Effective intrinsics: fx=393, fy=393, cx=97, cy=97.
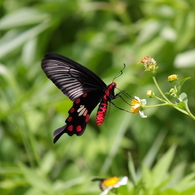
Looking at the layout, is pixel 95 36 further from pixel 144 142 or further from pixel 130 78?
pixel 144 142

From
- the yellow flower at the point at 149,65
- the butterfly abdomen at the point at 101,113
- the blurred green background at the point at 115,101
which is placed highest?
the blurred green background at the point at 115,101

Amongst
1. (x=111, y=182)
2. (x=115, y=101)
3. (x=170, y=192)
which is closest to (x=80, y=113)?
(x=111, y=182)

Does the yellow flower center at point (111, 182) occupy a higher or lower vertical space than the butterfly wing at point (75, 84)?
lower

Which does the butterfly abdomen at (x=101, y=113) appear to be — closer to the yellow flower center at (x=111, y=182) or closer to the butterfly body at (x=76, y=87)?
the butterfly body at (x=76, y=87)

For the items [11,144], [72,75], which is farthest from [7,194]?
[72,75]

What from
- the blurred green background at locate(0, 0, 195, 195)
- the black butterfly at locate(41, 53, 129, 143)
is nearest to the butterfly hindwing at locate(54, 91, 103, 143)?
the black butterfly at locate(41, 53, 129, 143)

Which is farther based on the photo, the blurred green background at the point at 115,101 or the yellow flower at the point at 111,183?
the blurred green background at the point at 115,101

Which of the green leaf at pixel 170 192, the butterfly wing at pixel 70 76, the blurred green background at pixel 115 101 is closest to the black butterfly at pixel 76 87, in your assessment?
the butterfly wing at pixel 70 76
